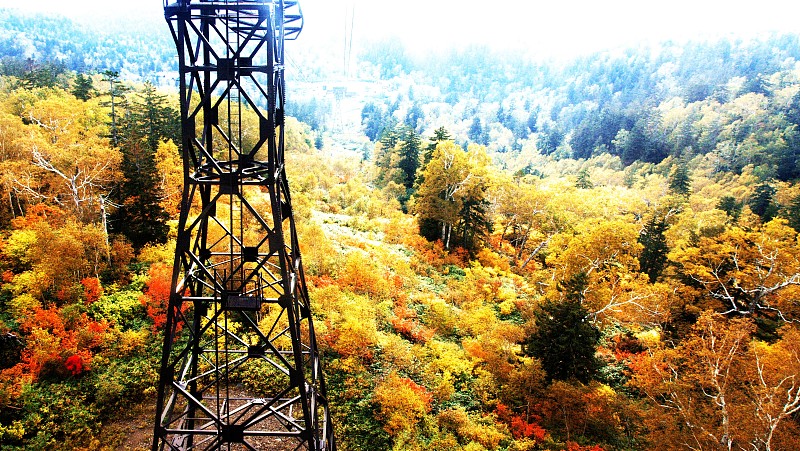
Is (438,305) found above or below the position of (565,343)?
below

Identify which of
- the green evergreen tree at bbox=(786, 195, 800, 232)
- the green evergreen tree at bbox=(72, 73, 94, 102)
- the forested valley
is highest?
the green evergreen tree at bbox=(72, 73, 94, 102)

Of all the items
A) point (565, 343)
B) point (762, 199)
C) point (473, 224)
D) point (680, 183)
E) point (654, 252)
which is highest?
point (680, 183)

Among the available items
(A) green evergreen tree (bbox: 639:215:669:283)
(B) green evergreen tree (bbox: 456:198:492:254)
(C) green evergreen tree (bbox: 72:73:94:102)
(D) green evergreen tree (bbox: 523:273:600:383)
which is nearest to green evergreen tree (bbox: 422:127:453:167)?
(B) green evergreen tree (bbox: 456:198:492:254)

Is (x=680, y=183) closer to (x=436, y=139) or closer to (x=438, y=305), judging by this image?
(x=436, y=139)

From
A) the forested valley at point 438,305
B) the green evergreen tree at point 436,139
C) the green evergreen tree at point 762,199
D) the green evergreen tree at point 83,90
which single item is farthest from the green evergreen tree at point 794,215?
the green evergreen tree at point 83,90

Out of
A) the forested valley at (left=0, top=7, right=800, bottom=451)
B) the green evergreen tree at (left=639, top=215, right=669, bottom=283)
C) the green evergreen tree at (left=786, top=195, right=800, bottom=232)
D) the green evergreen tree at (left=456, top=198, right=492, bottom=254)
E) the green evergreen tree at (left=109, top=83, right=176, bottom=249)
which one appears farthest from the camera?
the green evergreen tree at (left=786, top=195, right=800, bottom=232)

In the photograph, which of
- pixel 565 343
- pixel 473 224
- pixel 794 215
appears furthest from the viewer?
pixel 794 215

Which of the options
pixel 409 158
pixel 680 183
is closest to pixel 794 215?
pixel 680 183

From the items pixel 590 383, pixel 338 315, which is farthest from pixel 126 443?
pixel 590 383

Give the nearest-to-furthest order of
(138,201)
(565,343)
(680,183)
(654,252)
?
(565,343) < (138,201) < (654,252) < (680,183)

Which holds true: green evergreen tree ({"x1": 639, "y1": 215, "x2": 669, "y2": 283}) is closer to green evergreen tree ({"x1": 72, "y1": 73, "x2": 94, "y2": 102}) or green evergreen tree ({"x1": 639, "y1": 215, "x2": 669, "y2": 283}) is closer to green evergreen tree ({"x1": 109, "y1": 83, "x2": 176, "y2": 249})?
green evergreen tree ({"x1": 109, "y1": 83, "x2": 176, "y2": 249})
